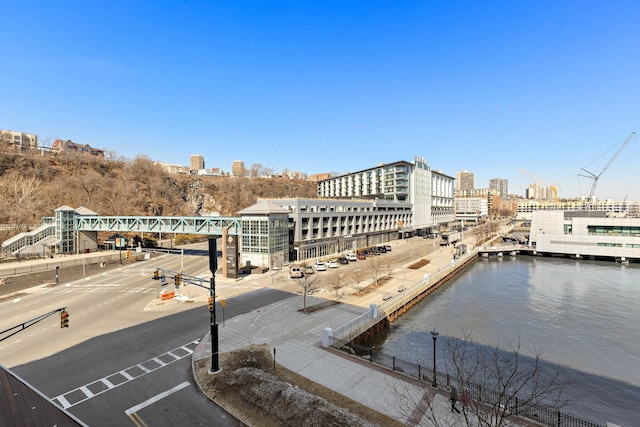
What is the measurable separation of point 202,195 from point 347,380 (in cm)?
13317

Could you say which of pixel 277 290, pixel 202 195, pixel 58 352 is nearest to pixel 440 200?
pixel 202 195

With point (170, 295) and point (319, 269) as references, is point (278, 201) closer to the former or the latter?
point (319, 269)

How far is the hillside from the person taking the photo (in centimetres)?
8354

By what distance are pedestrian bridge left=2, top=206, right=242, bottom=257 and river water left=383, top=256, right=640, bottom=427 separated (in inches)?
1557

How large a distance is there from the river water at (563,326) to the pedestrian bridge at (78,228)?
39560 millimetres

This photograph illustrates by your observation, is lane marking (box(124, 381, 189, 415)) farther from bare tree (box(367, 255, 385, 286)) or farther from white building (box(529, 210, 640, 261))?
white building (box(529, 210, 640, 261))

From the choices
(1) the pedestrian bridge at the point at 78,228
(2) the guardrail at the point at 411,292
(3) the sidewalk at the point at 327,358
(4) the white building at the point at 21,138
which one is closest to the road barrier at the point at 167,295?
(3) the sidewalk at the point at 327,358

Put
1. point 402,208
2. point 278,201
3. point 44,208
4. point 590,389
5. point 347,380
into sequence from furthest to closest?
1. point 402,208
2. point 44,208
3. point 278,201
4. point 590,389
5. point 347,380

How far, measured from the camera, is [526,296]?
4378cm

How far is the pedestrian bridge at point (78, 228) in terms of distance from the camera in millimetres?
58562

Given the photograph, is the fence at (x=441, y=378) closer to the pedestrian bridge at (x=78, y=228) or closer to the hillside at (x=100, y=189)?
the pedestrian bridge at (x=78, y=228)

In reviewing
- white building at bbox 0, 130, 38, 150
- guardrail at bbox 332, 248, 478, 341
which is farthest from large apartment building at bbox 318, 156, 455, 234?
white building at bbox 0, 130, 38, 150

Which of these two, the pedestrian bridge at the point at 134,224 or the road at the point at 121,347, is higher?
the pedestrian bridge at the point at 134,224

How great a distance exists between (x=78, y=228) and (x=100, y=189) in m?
48.9
